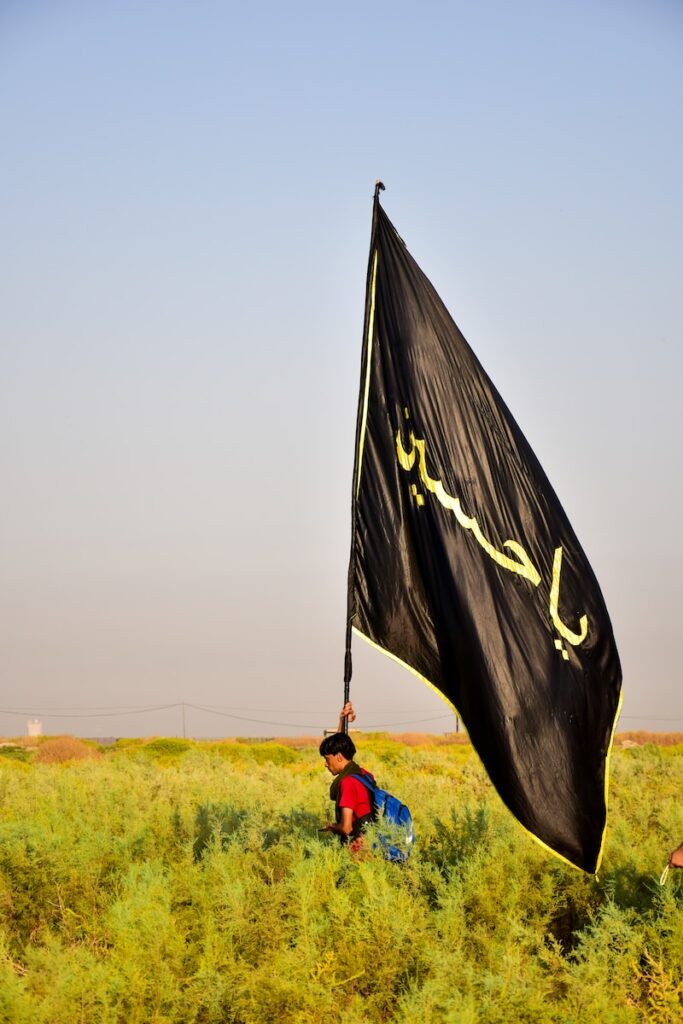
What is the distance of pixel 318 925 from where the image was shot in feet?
22.0

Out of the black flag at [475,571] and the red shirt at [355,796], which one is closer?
the black flag at [475,571]

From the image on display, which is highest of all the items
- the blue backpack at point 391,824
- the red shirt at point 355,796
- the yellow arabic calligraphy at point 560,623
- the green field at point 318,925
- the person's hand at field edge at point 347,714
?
the yellow arabic calligraphy at point 560,623

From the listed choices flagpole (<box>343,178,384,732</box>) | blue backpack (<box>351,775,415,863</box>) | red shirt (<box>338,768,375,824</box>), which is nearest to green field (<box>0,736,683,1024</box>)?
blue backpack (<box>351,775,415,863</box>)

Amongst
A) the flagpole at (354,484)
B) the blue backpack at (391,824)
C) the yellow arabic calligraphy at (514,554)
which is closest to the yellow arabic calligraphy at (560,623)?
the yellow arabic calligraphy at (514,554)

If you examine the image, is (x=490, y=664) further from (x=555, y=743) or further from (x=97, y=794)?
(x=97, y=794)

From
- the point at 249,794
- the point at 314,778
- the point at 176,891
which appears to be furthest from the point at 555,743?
the point at 314,778

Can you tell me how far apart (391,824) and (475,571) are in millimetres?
1915

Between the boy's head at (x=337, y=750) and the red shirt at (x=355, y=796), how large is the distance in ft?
0.35

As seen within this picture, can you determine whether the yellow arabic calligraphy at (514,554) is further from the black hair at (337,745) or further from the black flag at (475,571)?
the black hair at (337,745)

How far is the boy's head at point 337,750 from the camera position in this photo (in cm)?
745

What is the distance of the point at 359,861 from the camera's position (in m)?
7.50

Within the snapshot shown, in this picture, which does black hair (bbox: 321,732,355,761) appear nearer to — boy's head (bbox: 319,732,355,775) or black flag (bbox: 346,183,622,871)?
boy's head (bbox: 319,732,355,775)

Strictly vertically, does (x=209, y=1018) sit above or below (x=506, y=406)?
below

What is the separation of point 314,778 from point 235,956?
1004cm
